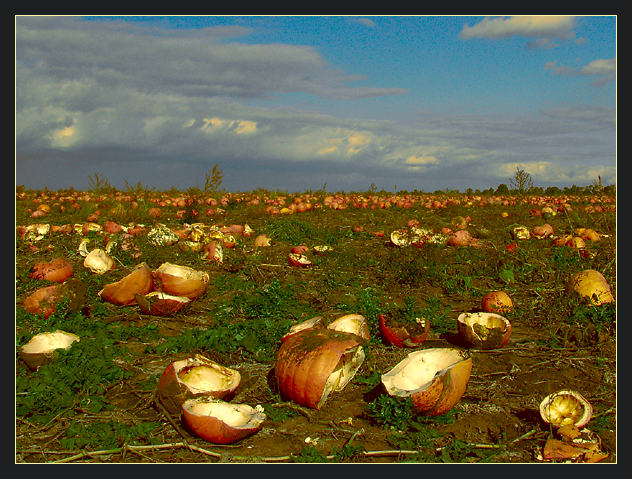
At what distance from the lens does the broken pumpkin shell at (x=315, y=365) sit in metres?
3.43

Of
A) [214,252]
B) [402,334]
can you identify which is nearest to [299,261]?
[214,252]

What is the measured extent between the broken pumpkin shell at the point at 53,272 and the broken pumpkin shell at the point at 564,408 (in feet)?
20.5

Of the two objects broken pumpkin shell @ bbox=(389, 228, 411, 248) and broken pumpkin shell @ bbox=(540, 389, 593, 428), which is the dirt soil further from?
broken pumpkin shell @ bbox=(389, 228, 411, 248)

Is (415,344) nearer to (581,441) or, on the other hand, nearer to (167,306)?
(581,441)

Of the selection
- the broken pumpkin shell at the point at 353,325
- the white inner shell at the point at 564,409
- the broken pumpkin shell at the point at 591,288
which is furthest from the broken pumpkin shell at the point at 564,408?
the broken pumpkin shell at the point at 591,288

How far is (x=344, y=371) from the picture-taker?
3701 millimetres

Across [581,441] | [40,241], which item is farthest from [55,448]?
[40,241]

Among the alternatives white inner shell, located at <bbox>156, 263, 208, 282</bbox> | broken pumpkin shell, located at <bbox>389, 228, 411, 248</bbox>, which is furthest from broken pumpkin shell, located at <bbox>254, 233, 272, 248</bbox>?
white inner shell, located at <bbox>156, 263, 208, 282</bbox>

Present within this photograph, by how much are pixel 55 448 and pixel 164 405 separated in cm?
71

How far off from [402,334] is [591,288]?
2598 millimetres

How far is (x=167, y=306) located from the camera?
17.9 feet

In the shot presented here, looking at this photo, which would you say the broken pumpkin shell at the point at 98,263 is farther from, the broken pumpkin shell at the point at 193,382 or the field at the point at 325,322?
the broken pumpkin shell at the point at 193,382

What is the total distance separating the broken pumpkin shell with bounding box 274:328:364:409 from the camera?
343cm

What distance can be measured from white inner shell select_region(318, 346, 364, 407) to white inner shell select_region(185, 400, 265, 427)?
19.2 inches
